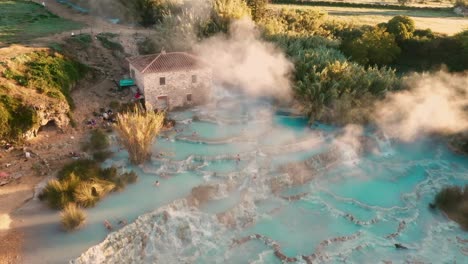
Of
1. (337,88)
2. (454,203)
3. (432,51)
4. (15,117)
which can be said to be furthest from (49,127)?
(432,51)

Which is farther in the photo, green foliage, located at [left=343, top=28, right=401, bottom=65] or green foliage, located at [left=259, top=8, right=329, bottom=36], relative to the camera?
green foliage, located at [left=259, top=8, right=329, bottom=36]

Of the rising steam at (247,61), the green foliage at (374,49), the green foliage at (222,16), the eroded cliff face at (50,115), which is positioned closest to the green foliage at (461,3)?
the green foliage at (374,49)

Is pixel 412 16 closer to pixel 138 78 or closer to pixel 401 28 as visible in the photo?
pixel 401 28

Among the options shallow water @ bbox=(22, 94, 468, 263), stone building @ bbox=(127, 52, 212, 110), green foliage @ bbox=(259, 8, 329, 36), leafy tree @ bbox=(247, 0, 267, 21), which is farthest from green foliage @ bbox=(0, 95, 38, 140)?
leafy tree @ bbox=(247, 0, 267, 21)

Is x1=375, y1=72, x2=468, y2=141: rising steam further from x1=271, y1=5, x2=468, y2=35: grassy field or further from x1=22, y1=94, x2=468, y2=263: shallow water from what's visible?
x1=271, y1=5, x2=468, y2=35: grassy field

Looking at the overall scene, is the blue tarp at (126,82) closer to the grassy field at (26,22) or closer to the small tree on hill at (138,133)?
the small tree on hill at (138,133)

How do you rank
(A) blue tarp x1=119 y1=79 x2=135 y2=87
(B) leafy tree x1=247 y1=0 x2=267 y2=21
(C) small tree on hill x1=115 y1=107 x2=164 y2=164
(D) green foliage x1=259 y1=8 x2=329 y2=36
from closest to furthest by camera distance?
(C) small tree on hill x1=115 y1=107 x2=164 y2=164 < (A) blue tarp x1=119 y1=79 x2=135 y2=87 < (D) green foliage x1=259 y1=8 x2=329 y2=36 < (B) leafy tree x1=247 y1=0 x2=267 y2=21

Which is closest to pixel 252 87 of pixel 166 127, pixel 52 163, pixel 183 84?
pixel 183 84

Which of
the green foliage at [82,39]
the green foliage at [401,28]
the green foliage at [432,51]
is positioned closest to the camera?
the green foliage at [432,51]
